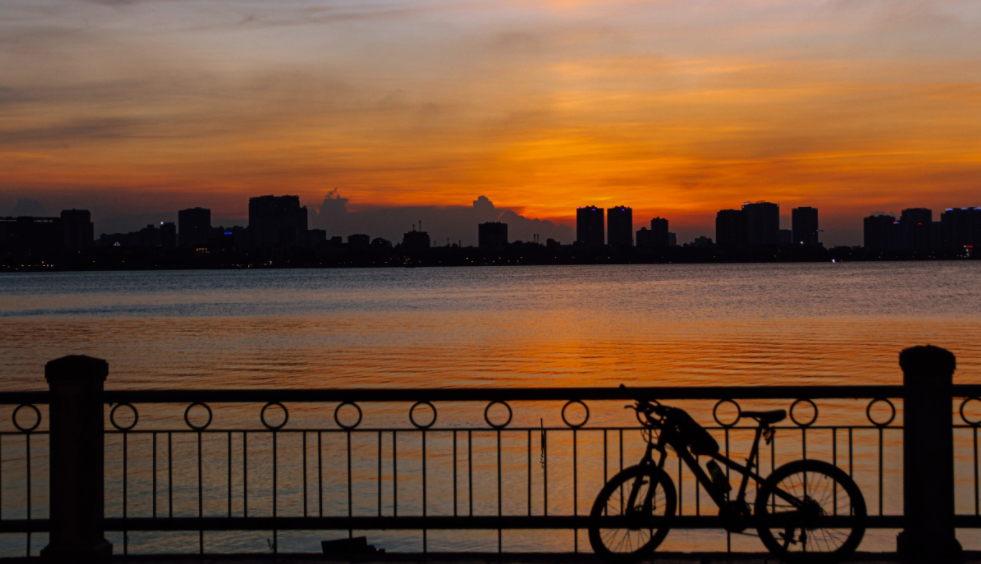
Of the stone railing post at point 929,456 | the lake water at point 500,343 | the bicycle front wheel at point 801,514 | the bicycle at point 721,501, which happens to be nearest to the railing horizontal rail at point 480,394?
the stone railing post at point 929,456

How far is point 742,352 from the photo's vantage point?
41938mm

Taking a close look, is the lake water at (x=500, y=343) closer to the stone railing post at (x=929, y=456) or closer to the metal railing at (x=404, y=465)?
the metal railing at (x=404, y=465)

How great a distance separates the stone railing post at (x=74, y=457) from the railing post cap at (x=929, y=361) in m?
6.06

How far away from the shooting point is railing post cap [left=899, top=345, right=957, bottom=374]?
682 centimetres

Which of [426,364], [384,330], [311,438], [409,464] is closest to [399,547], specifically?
[409,464]

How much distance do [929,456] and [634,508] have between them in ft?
7.39

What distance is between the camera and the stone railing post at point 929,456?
22.5 feet

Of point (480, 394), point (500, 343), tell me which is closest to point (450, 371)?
point (500, 343)

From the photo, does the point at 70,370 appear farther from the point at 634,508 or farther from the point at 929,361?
the point at 929,361

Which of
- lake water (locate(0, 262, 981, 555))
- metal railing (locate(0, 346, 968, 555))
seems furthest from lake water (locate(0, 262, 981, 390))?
metal railing (locate(0, 346, 968, 555))

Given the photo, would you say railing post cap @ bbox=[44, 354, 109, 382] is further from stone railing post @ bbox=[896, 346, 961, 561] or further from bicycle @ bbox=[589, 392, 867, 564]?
stone railing post @ bbox=[896, 346, 961, 561]

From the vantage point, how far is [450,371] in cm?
3666

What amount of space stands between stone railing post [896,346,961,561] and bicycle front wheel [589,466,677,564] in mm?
1802

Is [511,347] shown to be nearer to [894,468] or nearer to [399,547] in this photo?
[894,468]
